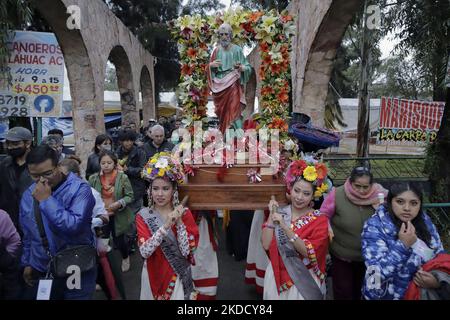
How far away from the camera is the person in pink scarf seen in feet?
8.80

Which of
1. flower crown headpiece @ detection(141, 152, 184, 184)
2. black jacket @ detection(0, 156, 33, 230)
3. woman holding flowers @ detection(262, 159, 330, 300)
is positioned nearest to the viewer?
woman holding flowers @ detection(262, 159, 330, 300)

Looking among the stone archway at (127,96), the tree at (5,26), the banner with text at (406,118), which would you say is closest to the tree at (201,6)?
the stone archway at (127,96)

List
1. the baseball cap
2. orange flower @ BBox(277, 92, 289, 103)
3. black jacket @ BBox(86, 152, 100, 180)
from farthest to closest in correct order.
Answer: black jacket @ BBox(86, 152, 100, 180) → orange flower @ BBox(277, 92, 289, 103) → the baseball cap

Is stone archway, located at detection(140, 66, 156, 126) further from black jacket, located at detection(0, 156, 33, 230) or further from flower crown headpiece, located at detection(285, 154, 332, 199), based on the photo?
flower crown headpiece, located at detection(285, 154, 332, 199)

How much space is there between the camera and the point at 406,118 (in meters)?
10.4

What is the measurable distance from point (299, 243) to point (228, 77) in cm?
212

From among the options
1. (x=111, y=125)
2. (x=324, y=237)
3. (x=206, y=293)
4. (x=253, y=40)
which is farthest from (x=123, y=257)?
(x=111, y=125)

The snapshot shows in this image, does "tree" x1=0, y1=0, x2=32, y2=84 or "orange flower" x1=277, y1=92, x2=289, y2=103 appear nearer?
"orange flower" x1=277, y1=92, x2=289, y2=103

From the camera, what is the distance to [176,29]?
3.81 metres

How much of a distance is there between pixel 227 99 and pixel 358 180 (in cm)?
176

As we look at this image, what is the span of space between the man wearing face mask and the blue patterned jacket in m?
2.77

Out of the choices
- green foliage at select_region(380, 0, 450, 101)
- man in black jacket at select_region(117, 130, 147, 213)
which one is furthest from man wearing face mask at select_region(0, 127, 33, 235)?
green foliage at select_region(380, 0, 450, 101)

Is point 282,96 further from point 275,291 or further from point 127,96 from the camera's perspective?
point 127,96

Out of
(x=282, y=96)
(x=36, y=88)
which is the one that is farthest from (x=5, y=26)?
(x=282, y=96)
